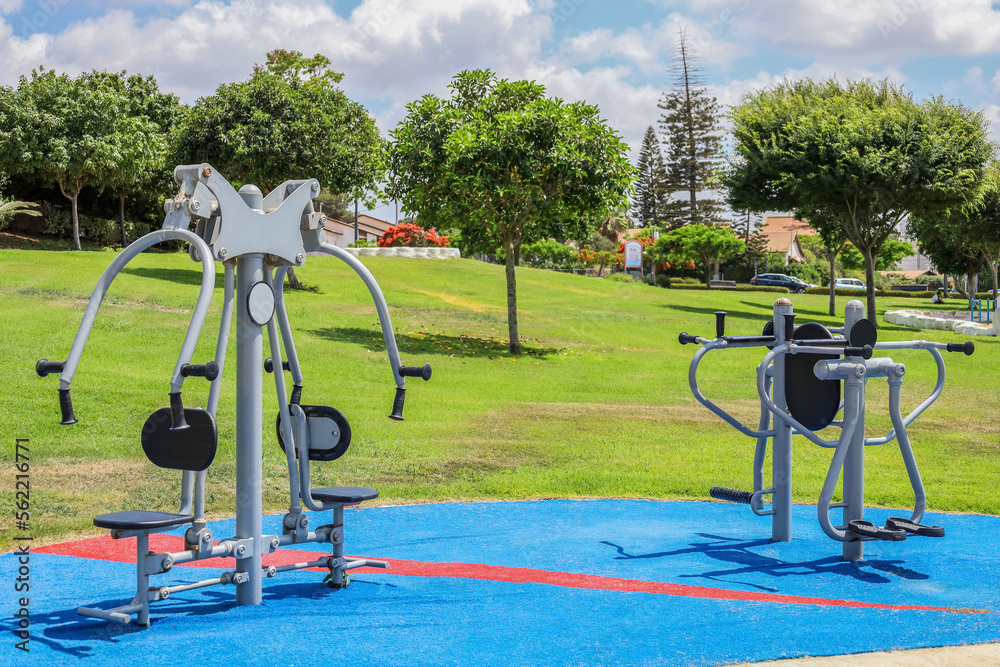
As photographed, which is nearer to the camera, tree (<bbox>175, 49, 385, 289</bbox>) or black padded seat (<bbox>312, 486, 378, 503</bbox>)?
black padded seat (<bbox>312, 486, 378, 503</bbox>)

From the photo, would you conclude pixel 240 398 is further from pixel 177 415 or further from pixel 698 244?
pixel 698 244

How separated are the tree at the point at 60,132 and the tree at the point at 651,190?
155 ft

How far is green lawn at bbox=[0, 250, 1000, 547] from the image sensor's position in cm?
791

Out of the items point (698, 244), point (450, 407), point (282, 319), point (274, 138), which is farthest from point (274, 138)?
point (698, 244)

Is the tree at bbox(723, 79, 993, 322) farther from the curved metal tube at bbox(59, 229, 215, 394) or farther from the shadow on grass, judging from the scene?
the curved metal tube at bbox(59, 229, 215, 394)

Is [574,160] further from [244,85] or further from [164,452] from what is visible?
[164,452]

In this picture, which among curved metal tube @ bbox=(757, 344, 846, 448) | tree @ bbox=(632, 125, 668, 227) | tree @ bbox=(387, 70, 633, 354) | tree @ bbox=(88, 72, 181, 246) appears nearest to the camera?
curved metal tube @ bbox=(757, 344, 846, 448)

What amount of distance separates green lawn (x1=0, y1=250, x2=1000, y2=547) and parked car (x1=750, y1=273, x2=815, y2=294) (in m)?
32.9

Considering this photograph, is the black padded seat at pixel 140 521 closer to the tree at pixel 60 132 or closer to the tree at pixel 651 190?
the tree at pixel 60 132

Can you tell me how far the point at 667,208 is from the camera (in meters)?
71.9

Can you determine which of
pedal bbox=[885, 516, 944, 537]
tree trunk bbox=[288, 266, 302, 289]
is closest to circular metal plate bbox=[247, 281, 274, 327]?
pedal bbox=[885, 516, 944, 537]

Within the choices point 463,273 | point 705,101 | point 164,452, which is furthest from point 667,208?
point 164,452

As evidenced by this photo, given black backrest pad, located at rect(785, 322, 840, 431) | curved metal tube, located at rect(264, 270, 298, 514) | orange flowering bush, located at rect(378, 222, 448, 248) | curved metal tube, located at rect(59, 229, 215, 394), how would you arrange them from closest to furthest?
curved metal tube, located at rect(59, 229, 215, 394) < curved metal tube, located at rect(264, 270, 298, 514) < black backrest pad, located at rect(785, 322, 840, 431) < orange flowering bush, located at rect(378, 222, 448, 248)

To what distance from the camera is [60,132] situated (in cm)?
3116
